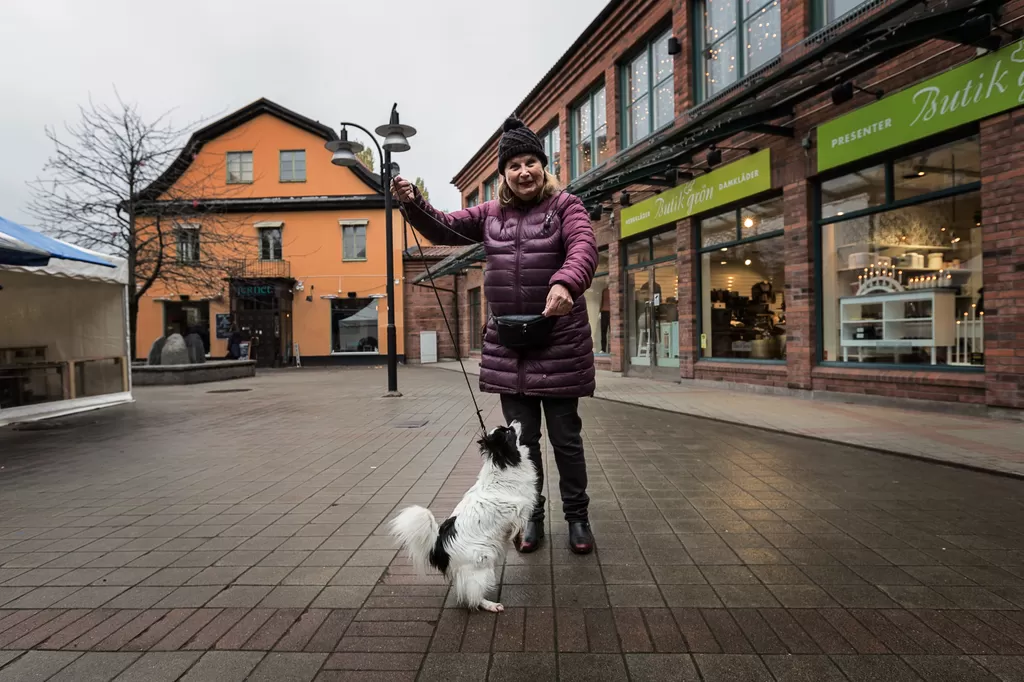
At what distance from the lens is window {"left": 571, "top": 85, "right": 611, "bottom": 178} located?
15225 mm

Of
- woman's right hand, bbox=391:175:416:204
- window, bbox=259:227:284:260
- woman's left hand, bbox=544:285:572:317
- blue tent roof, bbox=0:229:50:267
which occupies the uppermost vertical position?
window, bbox=259:227:284:260

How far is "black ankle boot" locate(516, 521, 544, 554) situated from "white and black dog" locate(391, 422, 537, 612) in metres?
0.62

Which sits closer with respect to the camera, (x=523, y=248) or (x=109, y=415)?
(x=523, y=248)

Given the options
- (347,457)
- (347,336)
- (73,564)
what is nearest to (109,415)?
(347,457)

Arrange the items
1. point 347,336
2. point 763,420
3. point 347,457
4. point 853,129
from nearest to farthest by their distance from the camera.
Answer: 1. point 347,457
2. point 763,420
3. point 853,129
4. point 347,336

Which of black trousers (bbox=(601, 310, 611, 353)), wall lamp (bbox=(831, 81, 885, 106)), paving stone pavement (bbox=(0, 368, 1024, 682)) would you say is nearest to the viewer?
paving stone pavement (bbox=(0, 368, 1024, 682))

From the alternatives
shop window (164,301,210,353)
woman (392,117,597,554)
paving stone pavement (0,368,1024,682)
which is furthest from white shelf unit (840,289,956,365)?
shop window (164,301,210,353)

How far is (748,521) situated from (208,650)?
2.96 metres

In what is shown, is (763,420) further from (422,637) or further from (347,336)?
(347,336)

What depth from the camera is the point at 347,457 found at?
5605 millimetres

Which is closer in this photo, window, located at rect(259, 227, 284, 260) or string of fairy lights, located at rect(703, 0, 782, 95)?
string of fairy lights, located at rect(703, 0, 782, 95)

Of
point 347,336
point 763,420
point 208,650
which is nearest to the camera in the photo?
point 208,650

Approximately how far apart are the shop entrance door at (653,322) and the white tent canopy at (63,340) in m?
11.0

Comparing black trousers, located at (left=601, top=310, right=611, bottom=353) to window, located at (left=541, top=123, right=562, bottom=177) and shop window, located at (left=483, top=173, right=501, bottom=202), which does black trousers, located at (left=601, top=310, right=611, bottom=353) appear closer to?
window, located at (left=541, top=123, right=562, bottom=177)
